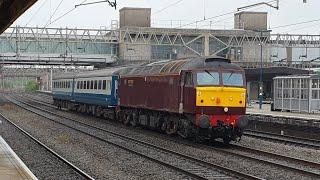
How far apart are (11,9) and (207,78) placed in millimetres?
7346

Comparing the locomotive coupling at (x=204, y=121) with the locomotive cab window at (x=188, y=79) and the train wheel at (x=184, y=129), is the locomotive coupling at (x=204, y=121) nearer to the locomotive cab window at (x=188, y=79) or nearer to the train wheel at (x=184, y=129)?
the train wheel at (x=184, y=129)

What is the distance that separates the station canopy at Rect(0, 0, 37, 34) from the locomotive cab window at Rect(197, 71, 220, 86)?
6794 mm

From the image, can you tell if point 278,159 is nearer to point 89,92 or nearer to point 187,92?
point 187,92

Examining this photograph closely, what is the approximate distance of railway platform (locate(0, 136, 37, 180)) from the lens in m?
12.1

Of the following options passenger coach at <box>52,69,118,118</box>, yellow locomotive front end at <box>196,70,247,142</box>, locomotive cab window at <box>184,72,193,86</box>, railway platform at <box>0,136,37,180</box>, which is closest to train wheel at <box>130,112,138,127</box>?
passenger coach at <box>52,69,118,118</box>

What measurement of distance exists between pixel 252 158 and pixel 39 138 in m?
10.5

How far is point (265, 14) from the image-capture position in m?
99.9

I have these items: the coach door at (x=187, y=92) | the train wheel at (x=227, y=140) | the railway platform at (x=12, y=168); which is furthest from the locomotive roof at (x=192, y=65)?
the railway platform at (x=12, y=168)

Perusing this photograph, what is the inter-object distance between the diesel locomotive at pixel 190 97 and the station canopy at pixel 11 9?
6.66m

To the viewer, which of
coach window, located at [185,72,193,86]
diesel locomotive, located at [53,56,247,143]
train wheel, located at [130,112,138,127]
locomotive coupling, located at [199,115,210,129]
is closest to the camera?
locomotive coupling, located at [199,115,210,129]

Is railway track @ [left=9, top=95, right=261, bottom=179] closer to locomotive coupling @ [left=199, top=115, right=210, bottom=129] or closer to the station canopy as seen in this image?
locomotive coupling @ [left=199, top=115, right=210, bottom=129]

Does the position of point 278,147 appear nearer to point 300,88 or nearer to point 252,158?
point 252,158

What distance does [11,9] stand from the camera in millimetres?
16125

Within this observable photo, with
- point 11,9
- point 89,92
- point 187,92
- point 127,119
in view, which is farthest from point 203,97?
point 89,92
